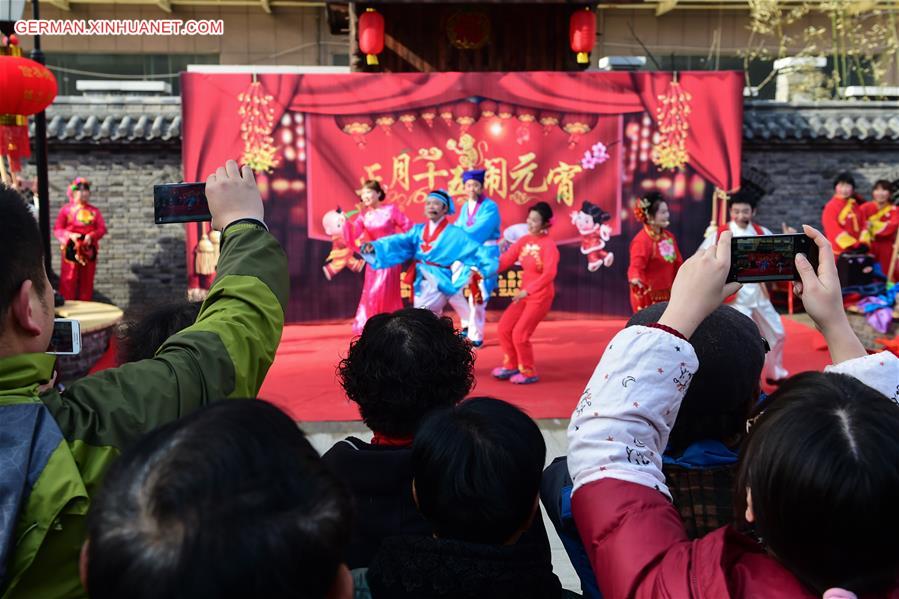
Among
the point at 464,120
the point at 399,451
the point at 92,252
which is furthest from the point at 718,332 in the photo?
the point at 92,252

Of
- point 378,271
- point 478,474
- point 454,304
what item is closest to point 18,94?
point 378,271

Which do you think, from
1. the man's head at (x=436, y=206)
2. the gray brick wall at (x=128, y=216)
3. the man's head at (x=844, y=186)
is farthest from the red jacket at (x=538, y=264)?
the gray brick wall at (x=128, y=216)

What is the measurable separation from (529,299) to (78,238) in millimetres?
5403

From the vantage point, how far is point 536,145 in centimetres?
930

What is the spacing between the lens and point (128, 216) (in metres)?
9.88

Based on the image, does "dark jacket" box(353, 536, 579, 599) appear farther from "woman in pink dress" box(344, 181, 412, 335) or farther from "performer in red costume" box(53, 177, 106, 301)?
"performer in red costume" box(53, 177, 106, 301)

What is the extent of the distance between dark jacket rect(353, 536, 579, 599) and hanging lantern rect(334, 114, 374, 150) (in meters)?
8.19

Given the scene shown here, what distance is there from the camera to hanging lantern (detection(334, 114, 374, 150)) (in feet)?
29.9

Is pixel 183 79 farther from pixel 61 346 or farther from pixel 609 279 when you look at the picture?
pixel 61 346

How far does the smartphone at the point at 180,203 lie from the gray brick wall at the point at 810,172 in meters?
9.39

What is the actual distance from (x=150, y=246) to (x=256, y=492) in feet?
32.1

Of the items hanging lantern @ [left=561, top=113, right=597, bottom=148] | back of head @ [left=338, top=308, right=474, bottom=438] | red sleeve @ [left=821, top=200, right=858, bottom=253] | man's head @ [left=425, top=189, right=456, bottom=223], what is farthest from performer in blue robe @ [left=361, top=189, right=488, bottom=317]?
back of head @ [left=338, top=308, right=474, bottom=438]

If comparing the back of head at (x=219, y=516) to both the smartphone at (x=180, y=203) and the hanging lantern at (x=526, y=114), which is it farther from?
the hanging lantern at (x=526, y=114)

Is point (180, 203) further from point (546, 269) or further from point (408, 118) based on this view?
point (408, 118)
